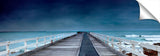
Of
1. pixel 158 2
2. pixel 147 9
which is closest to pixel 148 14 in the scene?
pixel 147 9

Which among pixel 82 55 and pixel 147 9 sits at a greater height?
pixel 147 9

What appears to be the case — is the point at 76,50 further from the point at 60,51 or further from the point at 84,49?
the point at 60,51

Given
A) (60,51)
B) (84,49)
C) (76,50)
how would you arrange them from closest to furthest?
(60,51) → (76,50) → (84,49)

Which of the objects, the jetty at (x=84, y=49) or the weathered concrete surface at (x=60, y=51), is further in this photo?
the weathered concrete surface at (x=60, y=51)

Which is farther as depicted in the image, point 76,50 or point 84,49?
point 84,49

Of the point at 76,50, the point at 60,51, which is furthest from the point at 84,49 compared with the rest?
the point at 60,51

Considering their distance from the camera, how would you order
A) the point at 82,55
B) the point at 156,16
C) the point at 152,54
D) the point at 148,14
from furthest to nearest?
the point at 152,54 < the point at 82,55 < the point at 148,14 < the point at 156,16

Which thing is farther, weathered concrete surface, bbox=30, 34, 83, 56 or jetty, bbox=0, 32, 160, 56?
weathered concrete surface, bbox=30, 34, 83, 56

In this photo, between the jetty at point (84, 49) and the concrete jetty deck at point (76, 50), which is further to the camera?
the concrete jetty deck at point (76, 50)

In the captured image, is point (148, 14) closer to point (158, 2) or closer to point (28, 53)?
point (158, 2)

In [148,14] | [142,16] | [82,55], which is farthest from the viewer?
[82,55]

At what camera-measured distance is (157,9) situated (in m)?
3.46

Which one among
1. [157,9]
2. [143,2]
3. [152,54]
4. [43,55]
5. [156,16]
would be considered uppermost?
[143,2]

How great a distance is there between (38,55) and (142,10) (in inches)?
248
